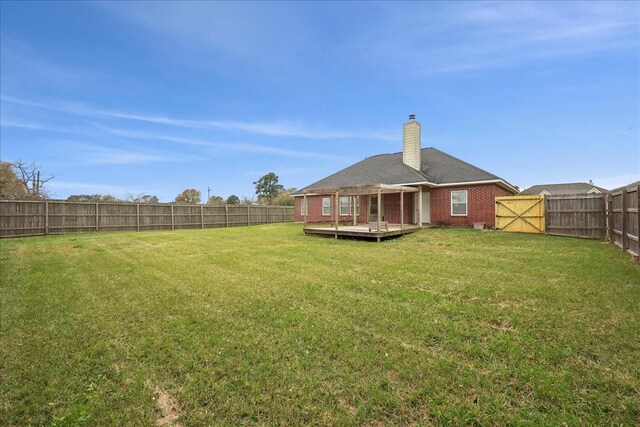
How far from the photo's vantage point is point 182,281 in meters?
6.74

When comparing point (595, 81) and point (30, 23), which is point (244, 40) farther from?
point (595, 81)

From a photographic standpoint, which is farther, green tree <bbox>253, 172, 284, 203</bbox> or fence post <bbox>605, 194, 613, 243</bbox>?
green tree <bbox>253, 172, 284, 203</bbox>

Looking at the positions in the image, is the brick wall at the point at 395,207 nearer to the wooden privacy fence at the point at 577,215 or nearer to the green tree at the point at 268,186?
the wooden privacy fence at the point at 577,215

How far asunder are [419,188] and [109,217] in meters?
18.7

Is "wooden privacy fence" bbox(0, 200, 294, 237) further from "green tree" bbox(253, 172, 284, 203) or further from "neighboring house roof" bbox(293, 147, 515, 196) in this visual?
"green tree" bbox(253, 172, 284, 203)

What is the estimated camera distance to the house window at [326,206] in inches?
955

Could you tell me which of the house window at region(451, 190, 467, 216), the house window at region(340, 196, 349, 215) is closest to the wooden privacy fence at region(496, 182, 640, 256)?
the house window at region(451, 190, 467, 216)

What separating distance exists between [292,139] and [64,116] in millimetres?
18300

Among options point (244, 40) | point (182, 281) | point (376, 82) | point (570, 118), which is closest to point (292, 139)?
point (376, 82)

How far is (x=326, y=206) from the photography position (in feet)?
80.5

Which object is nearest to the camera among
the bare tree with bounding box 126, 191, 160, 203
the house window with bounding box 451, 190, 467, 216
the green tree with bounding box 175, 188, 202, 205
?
the house window with bounding box 451, 190, 467, 216

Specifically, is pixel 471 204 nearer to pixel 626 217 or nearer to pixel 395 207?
pixel 395 207

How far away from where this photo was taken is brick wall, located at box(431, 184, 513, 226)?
55.7 feet

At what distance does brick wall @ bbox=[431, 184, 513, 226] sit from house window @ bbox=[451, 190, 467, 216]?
0.17 m
